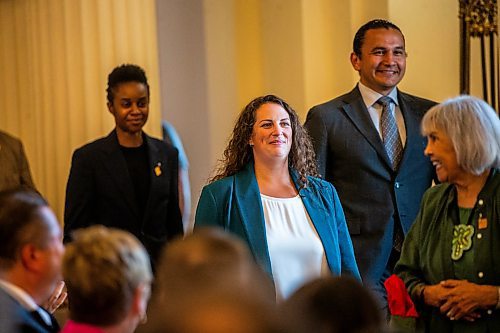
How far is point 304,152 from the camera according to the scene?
437cm

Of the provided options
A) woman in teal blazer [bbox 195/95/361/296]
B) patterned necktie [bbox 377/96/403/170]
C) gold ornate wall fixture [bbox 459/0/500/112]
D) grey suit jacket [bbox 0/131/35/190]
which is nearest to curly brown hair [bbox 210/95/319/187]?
woman in teal blazer [bbox 195/95/361/296]

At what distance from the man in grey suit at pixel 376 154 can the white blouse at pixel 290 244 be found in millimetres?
661

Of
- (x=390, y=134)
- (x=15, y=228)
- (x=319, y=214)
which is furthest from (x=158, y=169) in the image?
(x=15, y=228)

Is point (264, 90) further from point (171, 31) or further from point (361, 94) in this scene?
point (361, 94)

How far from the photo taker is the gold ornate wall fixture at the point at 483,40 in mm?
5742

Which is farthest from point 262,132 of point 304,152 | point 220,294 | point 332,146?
point 220,294

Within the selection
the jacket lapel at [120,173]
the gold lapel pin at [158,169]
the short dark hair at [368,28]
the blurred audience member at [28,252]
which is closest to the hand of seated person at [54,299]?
the blurred audience member at [28,252]

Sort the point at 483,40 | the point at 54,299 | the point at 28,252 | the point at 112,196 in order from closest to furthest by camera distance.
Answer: the point at 28,252 < the point at 54,299 < the point at 112,196 < the point at 483,40

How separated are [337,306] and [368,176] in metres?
3.24

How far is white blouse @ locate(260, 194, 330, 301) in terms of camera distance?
403 cm

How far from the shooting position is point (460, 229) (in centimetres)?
370

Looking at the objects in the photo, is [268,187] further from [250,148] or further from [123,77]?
[123,77]

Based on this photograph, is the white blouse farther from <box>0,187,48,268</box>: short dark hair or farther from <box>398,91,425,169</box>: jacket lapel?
<box>0,187,48,268</box>: short dark hair

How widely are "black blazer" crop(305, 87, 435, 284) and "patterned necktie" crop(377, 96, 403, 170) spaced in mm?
49
